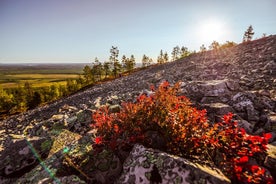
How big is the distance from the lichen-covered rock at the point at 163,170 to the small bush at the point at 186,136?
1.42 ft

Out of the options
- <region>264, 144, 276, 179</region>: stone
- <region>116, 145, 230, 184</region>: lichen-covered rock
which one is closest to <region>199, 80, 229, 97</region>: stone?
<region>264, 144, 276, 179</region>: stone

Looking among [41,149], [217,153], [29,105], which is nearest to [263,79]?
[217,153]

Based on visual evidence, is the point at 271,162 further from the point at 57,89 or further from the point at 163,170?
the point at 57,89

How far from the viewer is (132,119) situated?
5.12 metres

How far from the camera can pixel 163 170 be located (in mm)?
3736

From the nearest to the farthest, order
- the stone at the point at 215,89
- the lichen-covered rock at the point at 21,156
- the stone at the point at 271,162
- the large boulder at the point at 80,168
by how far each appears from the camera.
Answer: the stone at the point at 271,162
the large boulder at the point at 80,168
the lichen-covered rock at the point at 21,156
the stone at the point at 215,89

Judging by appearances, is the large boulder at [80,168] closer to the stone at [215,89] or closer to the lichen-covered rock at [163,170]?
the lichen-covered rock at [163,170]

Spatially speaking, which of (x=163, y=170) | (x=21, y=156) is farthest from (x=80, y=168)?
(x=21, y=156)

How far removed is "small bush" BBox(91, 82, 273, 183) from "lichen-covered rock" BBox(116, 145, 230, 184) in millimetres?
432

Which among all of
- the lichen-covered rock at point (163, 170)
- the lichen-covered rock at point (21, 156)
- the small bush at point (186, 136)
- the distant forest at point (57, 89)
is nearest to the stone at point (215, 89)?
the small bush at point (186, 136)

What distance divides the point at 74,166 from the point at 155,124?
101 inches

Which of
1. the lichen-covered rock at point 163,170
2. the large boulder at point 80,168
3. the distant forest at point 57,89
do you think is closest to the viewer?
the lichen-covered rock at point 163,170

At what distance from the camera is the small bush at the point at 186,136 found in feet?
12.5

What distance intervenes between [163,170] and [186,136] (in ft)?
3.59
